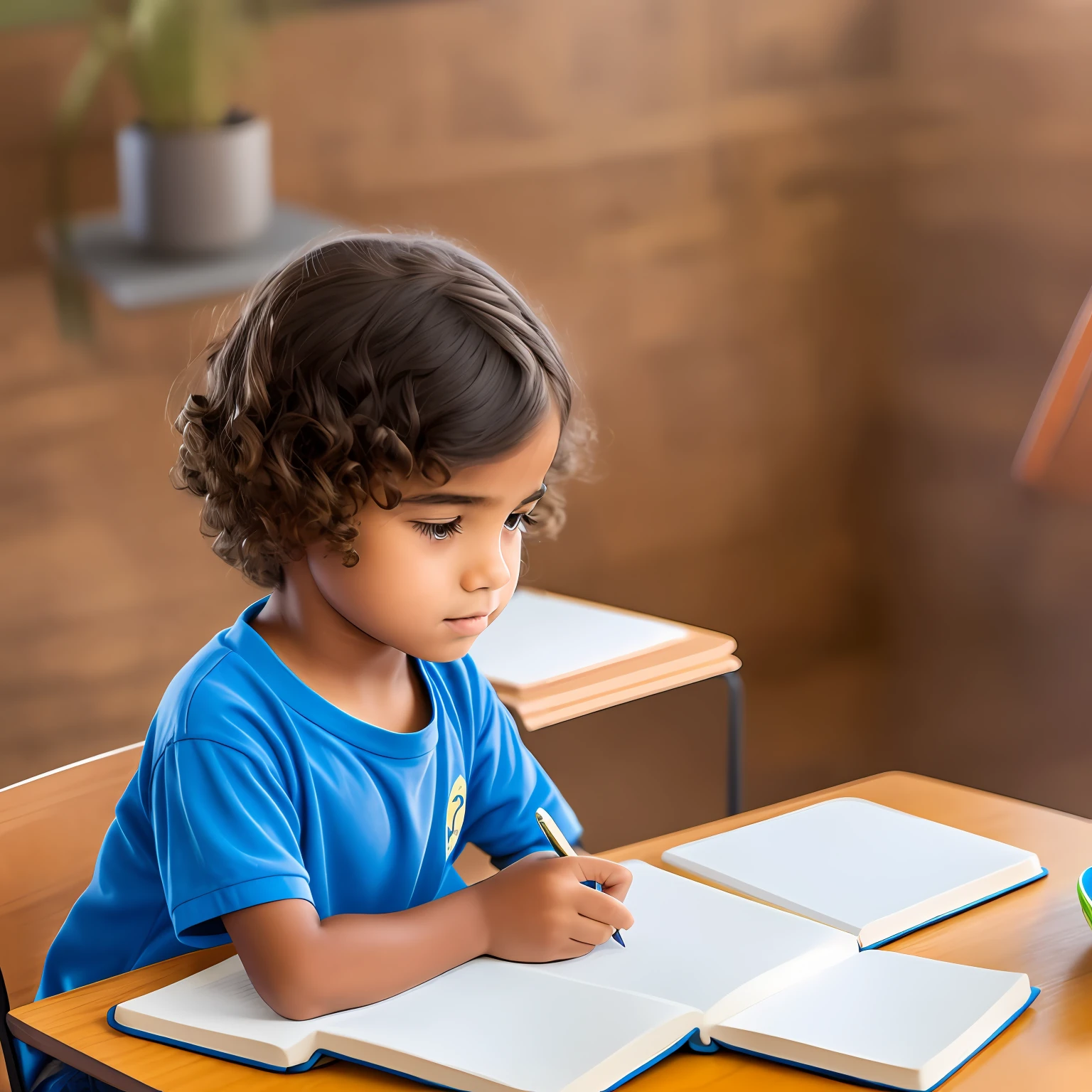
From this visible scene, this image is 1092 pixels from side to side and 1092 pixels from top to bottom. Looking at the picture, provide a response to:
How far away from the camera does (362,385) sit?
3.04 feet

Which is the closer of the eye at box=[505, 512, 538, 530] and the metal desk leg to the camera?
the eye at box=[505, 512, 538, 530]

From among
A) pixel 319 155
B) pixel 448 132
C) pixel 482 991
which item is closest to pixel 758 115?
pixel 448 132

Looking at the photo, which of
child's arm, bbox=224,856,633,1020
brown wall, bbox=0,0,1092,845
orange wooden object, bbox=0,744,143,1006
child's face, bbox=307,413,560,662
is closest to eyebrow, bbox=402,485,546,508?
child's face, bbox=307,413,560,662

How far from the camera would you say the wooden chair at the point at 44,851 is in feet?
3.83

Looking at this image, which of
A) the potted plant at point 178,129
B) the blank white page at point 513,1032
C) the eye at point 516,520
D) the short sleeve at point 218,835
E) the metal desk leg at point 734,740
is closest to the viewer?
the blank white page at point 513,1032

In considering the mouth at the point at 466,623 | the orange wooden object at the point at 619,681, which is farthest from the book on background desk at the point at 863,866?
the orange wooden object at the point at 619,681

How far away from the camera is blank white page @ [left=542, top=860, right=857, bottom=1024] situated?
0.89 meters

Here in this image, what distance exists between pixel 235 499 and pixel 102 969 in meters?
0.35

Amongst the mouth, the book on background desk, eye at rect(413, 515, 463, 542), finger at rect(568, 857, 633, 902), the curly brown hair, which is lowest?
the book on background desk

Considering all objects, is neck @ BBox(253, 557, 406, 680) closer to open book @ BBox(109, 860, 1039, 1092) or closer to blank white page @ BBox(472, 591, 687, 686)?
open book @ BBox(109, 860, 1039, 1092)

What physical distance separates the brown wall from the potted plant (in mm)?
27

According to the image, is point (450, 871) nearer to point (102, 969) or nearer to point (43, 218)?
point (102, 969)

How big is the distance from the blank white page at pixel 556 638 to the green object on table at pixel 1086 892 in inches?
26.7

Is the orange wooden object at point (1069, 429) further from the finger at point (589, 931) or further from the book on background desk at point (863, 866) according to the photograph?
the finger at point (589, 931)
